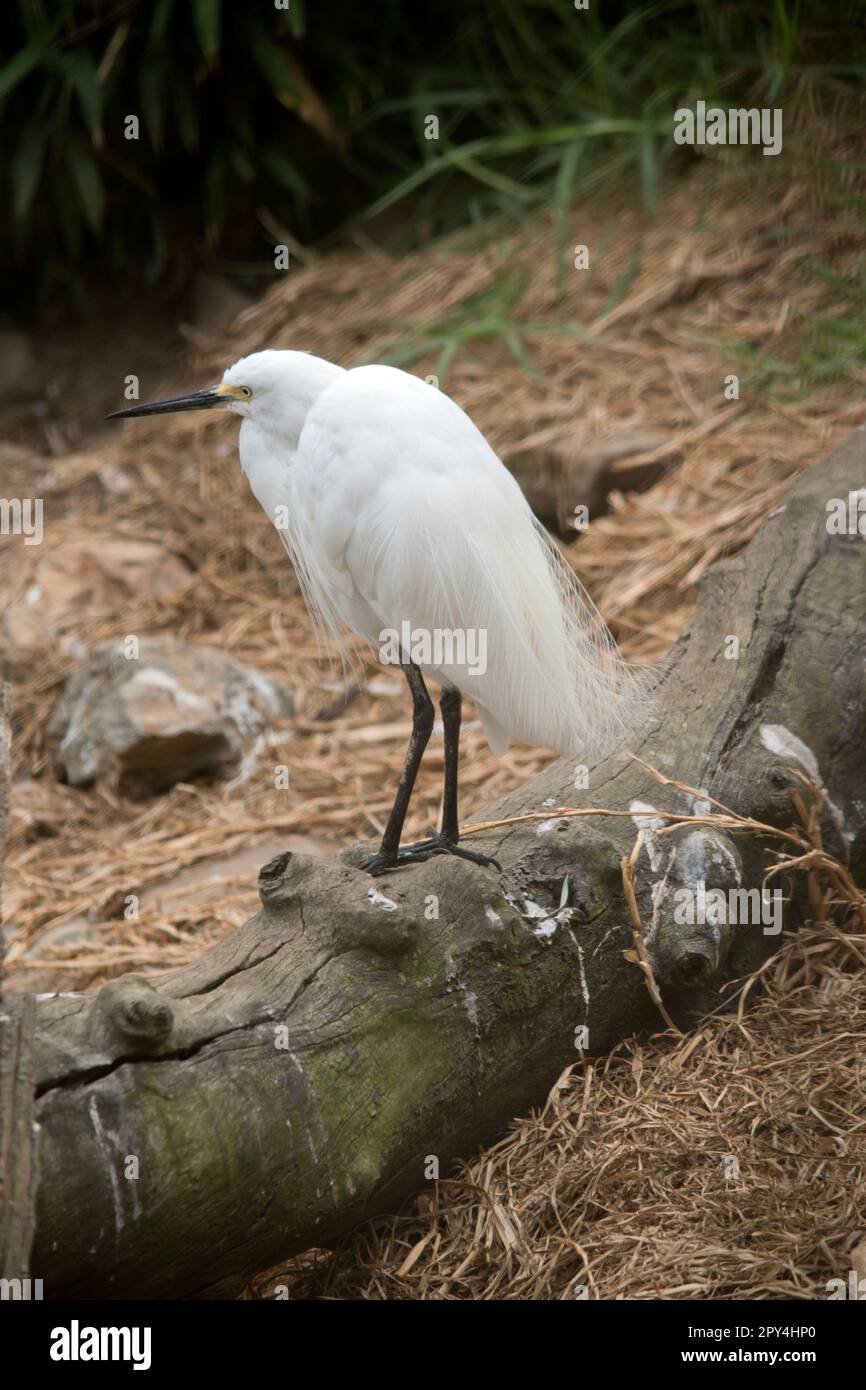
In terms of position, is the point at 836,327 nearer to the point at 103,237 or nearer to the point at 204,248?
the point at 204,248

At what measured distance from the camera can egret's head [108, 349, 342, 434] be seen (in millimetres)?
2395

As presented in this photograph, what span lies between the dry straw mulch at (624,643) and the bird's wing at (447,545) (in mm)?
619

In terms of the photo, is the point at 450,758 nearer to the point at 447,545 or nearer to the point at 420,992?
the point at 447,545

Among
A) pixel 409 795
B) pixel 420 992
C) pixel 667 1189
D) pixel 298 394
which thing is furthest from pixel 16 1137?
pixel 298 394

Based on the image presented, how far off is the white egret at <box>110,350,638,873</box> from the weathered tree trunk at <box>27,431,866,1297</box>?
5.9 inches

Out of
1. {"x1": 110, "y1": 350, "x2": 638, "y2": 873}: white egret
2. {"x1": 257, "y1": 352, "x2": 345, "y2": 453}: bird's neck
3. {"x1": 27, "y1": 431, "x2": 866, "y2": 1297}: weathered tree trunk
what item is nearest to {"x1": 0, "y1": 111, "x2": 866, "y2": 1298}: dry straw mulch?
{"x1": 27, "y1": 431, "x2": 866, "y2": 1297}: weathered tree trunk

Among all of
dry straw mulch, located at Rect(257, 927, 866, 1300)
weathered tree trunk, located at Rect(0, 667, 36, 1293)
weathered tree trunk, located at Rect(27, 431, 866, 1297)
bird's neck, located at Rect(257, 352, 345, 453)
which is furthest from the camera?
bird's neck, located at Rect(257, 352, 345, 453)

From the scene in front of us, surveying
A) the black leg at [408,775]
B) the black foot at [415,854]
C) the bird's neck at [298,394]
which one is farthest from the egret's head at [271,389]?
the black foot at [415,854]

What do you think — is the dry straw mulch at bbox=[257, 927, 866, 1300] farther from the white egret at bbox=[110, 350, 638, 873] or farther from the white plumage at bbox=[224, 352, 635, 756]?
the white plumage at bbox=[224, 352, 635, 756]

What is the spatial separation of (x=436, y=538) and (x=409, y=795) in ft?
1.48

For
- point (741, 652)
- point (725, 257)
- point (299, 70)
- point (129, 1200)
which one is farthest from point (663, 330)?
point (129, 1200)

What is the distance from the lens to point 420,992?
6.12 ft

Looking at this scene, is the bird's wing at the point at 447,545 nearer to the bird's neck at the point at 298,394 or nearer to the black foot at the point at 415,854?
the bird's neck at the point at 298,394

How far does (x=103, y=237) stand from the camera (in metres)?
5.73
